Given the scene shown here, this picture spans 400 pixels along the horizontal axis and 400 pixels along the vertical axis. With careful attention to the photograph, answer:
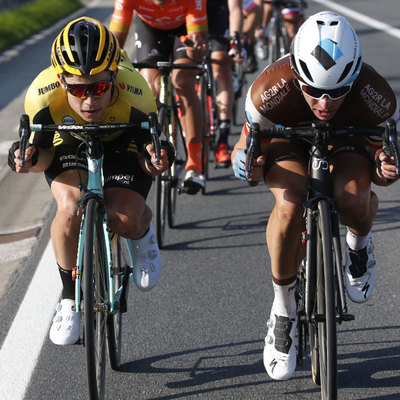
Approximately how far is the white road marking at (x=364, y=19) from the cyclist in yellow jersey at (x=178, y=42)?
11533 millimetres

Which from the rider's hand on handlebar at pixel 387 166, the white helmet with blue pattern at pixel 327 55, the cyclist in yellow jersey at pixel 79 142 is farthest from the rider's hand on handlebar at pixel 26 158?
the rider's hand on handlebar at pixel 387 166

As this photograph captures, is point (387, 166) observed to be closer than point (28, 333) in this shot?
Yes

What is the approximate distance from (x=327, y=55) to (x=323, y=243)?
0.81 meters

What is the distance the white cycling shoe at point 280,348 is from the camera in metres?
4.21

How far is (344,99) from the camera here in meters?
4.11

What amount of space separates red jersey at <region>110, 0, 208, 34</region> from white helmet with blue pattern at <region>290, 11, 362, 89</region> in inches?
118

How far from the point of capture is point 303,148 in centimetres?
425

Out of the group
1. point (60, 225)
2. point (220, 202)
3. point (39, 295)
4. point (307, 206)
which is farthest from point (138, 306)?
point (220, 202)

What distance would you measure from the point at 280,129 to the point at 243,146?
409 mm

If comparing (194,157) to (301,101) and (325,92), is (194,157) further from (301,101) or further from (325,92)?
(325,92)

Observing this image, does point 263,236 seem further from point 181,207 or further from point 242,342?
point 242,342

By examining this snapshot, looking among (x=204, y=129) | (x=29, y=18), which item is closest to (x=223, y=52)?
(x=204, y=129)

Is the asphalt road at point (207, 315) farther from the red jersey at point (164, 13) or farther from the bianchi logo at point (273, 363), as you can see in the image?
the red jersey at point (164, 13)

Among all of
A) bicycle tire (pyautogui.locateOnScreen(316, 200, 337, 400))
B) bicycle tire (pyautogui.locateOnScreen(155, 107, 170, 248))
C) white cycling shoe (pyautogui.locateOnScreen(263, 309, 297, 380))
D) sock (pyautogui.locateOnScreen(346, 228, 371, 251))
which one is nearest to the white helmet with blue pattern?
bicycle tire (pyautogui.locateOnScreen(316, 200, 337, 400))
